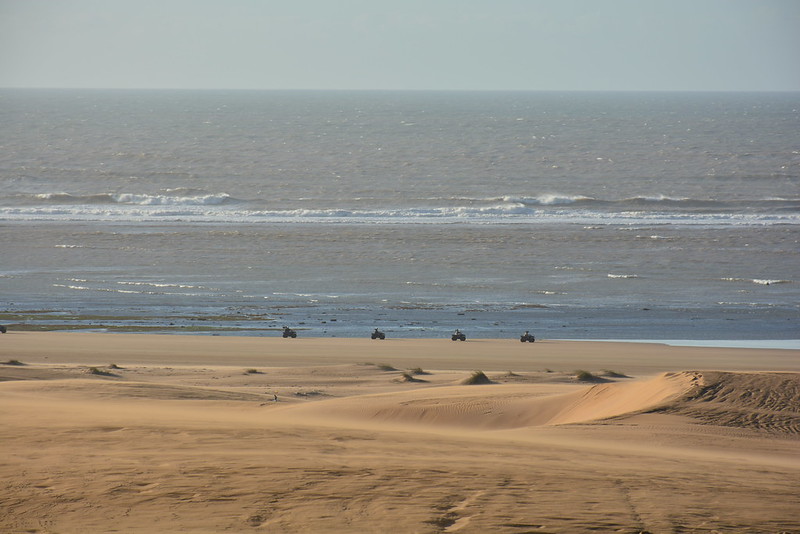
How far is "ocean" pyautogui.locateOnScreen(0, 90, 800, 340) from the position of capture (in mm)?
26969

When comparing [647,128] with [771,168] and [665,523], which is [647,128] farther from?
[665,523]

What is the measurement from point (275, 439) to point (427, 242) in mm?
31250

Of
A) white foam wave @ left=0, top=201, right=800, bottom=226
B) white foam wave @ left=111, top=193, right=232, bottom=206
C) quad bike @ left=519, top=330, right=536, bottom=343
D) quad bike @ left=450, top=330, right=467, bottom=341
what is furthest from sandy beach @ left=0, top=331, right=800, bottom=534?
white foam wave @ left=111, top=193, right=232, bottom=206

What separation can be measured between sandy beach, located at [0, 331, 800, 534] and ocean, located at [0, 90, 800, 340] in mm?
9557

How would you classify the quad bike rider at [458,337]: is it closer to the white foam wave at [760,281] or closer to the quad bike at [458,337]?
the quad bike at [458,337]

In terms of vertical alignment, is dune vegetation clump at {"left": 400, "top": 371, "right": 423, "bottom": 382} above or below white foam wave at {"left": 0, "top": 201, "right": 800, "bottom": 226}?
below

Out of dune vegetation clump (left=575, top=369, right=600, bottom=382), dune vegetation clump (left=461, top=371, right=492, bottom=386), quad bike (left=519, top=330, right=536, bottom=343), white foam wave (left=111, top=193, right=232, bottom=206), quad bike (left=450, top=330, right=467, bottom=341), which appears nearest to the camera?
dune vegetation clump (left=461, top=371, right=492, bottom=386)

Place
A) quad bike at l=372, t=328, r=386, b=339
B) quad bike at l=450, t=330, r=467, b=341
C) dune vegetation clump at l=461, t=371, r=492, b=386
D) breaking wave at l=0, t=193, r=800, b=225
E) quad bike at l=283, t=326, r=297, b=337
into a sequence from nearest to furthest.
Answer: dune vegetation clump at l=461, t=371, r=492, b=386 → quad bike at l=450, t=330, r=467, b=341 → quad bike at l=372, t=328, r=386, b=339 → quad bike at l=283, t=326, r=297, b=337 → breaking wave at l=0, t=193, r=800, b=225

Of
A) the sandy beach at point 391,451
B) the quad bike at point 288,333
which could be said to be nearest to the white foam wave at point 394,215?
the quad bike at point 288,333

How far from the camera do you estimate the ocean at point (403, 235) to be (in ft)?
88.5

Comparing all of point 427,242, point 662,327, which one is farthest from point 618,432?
point 427,242

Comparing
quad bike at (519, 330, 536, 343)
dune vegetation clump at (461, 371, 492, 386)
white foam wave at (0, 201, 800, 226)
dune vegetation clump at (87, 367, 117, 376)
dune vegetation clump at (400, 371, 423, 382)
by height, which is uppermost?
white foam wave at (0, 201, 800, 226)

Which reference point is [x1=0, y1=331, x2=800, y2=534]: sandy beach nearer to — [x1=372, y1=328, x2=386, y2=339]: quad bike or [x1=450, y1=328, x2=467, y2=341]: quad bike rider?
[x1=450, y1=328, x2=467, y2=341]: quad bike rider

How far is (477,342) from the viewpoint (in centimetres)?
2270
